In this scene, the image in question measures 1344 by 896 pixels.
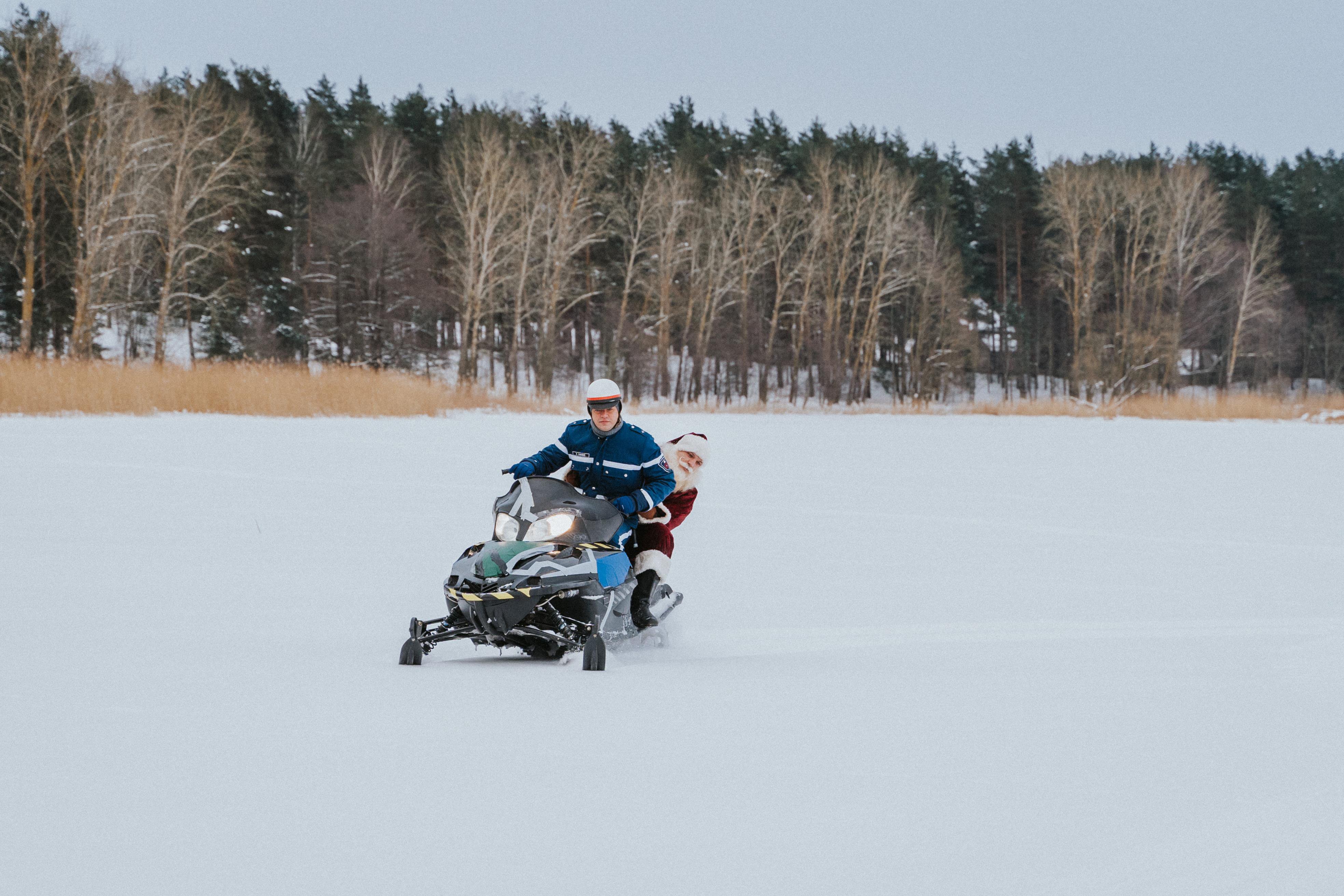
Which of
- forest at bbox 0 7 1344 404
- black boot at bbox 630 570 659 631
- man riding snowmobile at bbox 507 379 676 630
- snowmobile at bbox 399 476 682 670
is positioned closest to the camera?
snowmobile at bbox 399 476 682 670

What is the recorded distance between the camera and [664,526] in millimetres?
6352

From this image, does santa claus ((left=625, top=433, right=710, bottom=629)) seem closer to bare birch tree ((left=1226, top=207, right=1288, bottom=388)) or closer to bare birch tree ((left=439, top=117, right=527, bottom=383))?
bare birch tree ((left=439, top=117, right=527, bottom=383))

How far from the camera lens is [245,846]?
109 inches

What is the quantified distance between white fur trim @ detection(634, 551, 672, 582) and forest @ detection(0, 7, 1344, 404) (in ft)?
90.7

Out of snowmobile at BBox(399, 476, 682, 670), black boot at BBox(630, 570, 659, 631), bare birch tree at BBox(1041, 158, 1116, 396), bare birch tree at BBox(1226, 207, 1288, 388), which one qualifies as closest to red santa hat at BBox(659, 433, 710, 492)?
black boot at BBox(630, 570, 659, 631)

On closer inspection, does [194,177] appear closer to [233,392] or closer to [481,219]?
[481,219]

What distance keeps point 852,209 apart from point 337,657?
45589mm

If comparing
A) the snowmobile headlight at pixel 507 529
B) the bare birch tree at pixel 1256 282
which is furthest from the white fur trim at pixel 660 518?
the bare birch tree at pixel 1256 282

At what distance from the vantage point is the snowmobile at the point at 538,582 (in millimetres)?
5086

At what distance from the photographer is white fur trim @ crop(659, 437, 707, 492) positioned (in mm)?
6621

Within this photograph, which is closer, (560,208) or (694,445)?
(694,445)

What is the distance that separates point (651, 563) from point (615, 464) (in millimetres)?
586

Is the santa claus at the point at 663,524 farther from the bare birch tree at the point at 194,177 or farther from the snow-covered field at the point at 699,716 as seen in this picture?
the bare birch tree at the point at 194,177

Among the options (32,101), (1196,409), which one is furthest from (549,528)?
(32,101)
